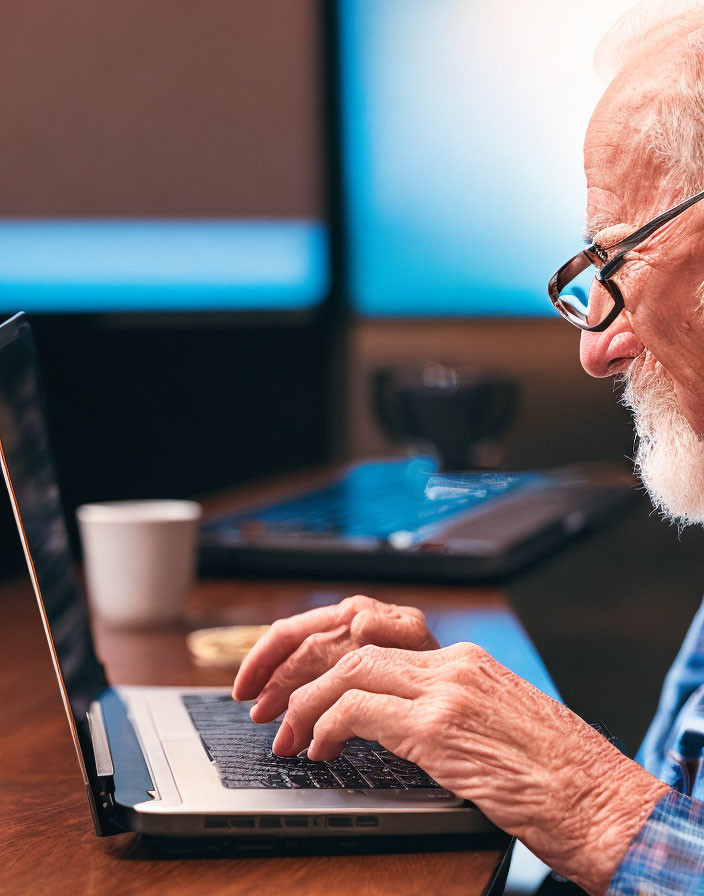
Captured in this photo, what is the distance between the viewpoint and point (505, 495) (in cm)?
202

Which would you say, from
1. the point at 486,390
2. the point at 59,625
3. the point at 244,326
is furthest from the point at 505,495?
the point at 59,625

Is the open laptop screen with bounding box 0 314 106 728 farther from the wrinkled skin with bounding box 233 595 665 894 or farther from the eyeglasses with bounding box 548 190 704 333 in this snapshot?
the eyeglasses with bounding box 548 190 704 333

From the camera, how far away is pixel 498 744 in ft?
2.48

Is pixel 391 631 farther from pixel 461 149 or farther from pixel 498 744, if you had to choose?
pixel 461 149

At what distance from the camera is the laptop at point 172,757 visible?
719 millimetres

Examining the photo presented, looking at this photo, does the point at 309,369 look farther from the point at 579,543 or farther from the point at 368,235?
the point at 579,543

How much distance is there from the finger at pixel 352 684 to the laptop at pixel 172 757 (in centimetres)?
3

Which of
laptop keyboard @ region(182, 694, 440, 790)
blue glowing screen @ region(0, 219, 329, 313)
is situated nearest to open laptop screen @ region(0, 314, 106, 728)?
laptop keyboard @ region(182, 694, 440, 790)

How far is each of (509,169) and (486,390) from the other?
0.65 m

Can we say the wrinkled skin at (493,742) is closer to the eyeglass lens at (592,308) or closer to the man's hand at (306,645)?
the man's hand at (306,645)

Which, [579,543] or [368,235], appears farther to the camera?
[368,235]

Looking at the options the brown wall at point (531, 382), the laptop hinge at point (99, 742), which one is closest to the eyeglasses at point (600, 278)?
the laptop hinge at point (99, 742)

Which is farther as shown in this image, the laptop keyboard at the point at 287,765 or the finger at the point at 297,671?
the finger at the point at 297,671

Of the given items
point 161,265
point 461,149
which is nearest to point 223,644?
point 161,265
